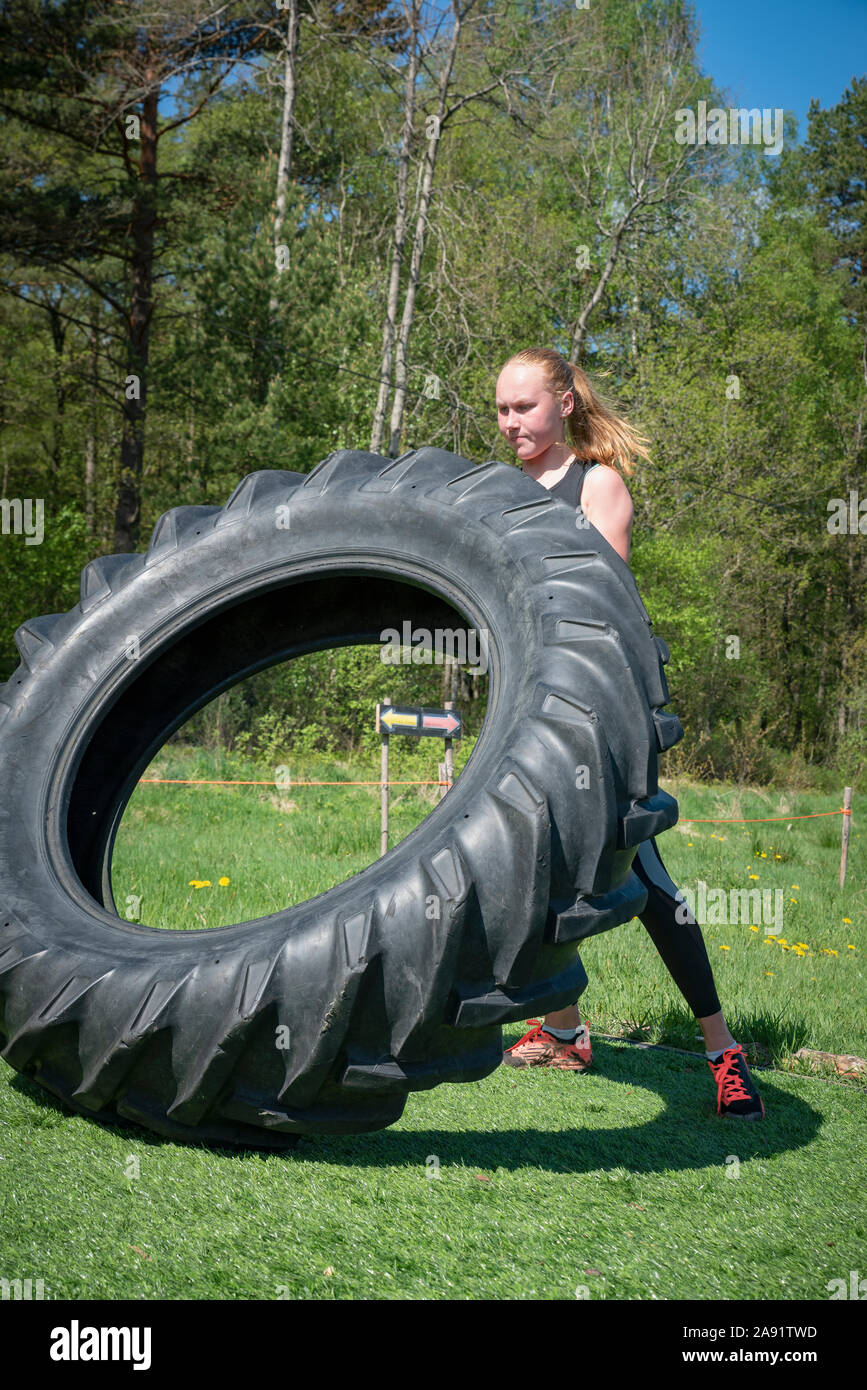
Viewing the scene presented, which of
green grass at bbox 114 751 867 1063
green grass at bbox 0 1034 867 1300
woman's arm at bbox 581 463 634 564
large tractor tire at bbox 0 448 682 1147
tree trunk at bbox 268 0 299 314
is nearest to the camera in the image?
green grass at bbox 0 1034 867 1300

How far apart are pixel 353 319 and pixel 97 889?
46.5ft

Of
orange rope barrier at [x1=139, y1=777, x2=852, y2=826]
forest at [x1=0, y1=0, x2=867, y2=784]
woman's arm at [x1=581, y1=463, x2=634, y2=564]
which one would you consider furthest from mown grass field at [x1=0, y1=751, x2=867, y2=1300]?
forest at [x1=0, y1=0, x2=867, y2=784]

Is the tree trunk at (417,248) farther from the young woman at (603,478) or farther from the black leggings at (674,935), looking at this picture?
the black leggings at (674,935)

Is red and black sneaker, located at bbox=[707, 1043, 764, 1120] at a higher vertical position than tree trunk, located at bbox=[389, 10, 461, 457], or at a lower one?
lower

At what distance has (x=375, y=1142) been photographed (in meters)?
2.51

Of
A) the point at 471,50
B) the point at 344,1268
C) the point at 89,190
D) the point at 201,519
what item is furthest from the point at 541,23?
the point at 344,1268

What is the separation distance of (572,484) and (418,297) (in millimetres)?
17553

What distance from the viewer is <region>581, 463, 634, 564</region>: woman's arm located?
2.93 meters

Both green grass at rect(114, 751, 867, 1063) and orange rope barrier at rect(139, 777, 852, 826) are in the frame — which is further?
orange rope barrier at rect(139, 777, 852, 826)

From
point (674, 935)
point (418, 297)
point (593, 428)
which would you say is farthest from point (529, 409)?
point (418, 297)

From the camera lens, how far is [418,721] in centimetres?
657

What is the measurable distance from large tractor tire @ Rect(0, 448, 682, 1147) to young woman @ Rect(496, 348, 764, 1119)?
29 cm

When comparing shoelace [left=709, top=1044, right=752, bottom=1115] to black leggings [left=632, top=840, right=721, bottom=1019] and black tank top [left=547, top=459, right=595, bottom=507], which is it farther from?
black tank top [left=547, top=459, right=595, bottom=507]

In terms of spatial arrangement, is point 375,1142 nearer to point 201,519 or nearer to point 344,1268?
point 344,1268
